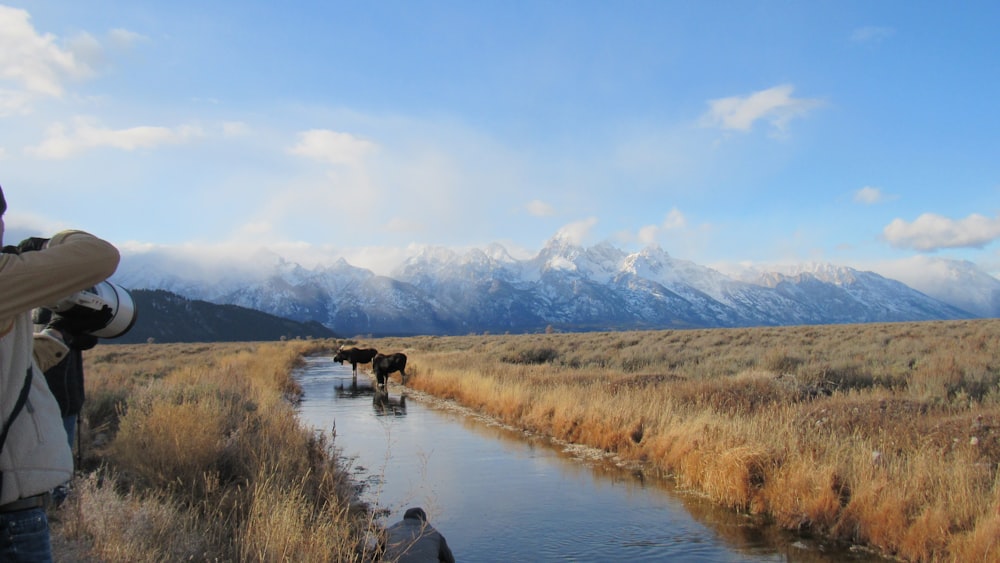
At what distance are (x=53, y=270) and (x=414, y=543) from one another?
4.58m

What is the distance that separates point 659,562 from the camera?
7438 mm

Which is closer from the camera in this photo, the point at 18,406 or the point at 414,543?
the point at 18,406

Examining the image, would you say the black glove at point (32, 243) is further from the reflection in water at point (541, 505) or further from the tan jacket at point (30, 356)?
the reflection in water at point (541, 505)

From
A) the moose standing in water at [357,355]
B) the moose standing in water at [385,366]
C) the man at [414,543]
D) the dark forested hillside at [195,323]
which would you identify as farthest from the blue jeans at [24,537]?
the dark forested hillside at [195,323]

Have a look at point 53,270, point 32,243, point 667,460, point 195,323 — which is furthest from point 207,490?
point 195,323

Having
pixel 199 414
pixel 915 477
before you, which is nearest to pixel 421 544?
pixel 199 414

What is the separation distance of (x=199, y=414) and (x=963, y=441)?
34.9 ft

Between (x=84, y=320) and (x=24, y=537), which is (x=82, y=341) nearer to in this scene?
(x=84, y=320)

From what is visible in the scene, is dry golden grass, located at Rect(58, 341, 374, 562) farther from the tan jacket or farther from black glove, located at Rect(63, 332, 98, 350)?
the tan jacket

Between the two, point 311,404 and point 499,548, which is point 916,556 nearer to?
point 499,548

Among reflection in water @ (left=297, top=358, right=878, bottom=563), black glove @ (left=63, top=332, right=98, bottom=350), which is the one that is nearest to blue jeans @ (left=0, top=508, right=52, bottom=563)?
black glove @ (left=63, top=332, right=98, bottom=350)

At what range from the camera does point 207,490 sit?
23.5 ft

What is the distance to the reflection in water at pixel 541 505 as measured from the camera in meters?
7.82

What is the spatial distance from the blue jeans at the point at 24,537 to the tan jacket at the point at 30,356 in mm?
155
